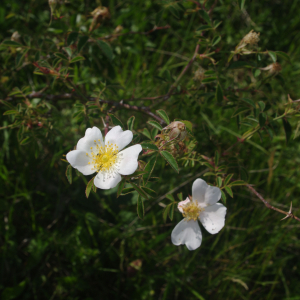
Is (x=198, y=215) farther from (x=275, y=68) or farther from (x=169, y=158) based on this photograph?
(x=275, y=68)

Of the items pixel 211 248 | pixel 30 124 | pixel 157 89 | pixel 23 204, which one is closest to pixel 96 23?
pixel 30 124

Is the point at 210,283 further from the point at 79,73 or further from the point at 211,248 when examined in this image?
the point at 79,73

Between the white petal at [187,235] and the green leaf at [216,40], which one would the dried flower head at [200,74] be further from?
the white petal at [187,235]

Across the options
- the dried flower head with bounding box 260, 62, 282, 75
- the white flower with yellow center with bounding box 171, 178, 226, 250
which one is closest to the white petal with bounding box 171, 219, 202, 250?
the white flower with yellow center with bounding box 171, 178, 226, 250

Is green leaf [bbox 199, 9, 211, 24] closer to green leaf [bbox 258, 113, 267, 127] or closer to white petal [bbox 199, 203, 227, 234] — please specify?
green leaf [bbox 258, 113, 267, 127]

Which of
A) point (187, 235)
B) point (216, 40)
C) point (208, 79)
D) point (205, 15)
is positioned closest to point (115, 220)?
point (187, 235)

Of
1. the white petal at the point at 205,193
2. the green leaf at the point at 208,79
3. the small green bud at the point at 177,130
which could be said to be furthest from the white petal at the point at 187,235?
the green leaf at the point at 208,79
